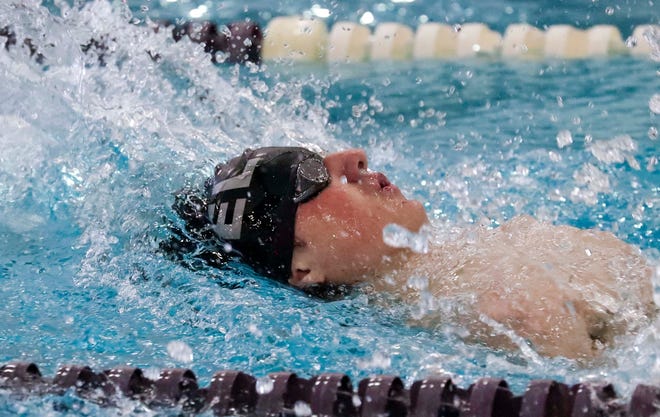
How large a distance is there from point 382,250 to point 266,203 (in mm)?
319

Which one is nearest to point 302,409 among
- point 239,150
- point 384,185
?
point 384,185

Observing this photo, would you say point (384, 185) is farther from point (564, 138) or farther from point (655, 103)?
point (655, 103)

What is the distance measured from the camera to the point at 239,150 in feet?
10.5

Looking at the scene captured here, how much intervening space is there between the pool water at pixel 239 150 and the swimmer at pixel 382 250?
0.09 meters

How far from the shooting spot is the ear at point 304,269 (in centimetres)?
214

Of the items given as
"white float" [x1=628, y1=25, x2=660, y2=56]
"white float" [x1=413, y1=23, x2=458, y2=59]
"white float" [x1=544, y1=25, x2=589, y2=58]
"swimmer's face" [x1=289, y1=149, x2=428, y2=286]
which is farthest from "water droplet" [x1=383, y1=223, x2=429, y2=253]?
"white float" [x1=413, y1=23, x2=458, y2=59]

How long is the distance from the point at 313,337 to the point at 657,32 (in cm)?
361

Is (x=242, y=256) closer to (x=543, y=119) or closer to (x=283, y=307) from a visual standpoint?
(x=283, y=307)

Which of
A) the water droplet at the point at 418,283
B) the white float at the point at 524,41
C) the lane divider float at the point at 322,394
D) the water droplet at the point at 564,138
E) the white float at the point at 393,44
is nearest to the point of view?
the lane divider float at the point at 322,394

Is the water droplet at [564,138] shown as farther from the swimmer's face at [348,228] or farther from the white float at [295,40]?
the swimmer's face at [348,228]

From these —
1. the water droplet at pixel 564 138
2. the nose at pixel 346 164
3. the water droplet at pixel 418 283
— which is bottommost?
the water droplet at pixel 418 283

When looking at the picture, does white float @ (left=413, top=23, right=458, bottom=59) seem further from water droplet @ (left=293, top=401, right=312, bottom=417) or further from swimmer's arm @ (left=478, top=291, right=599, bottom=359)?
water droplet @ (left=293, top=401, right=312, bottom=417)

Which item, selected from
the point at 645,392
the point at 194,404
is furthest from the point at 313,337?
the point at 645,392

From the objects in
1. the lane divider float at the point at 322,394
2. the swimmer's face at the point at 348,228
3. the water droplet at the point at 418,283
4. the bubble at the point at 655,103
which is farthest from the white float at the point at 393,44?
the lane divider float at the point at 322,394
